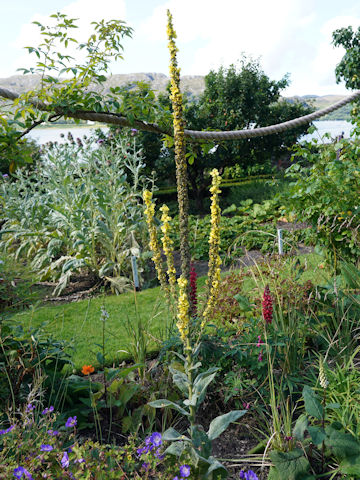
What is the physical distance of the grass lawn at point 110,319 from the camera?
11.7ft

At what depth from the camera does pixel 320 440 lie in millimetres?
1851

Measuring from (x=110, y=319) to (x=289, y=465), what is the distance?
2.79 m

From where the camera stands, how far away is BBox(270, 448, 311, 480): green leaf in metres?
1.89

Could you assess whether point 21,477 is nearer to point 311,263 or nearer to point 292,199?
point 292,199

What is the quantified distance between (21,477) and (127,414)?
1.04 m

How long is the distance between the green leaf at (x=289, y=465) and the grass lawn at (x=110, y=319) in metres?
1.49

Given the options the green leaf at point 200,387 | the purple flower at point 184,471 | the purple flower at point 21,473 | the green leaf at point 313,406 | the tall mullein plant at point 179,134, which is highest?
the tall mullein plant at point 179,134

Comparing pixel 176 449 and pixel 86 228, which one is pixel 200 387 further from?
pixel 86 228

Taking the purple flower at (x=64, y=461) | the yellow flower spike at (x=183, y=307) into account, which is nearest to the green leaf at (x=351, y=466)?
the yellow flower spike at (x=183, y=307)

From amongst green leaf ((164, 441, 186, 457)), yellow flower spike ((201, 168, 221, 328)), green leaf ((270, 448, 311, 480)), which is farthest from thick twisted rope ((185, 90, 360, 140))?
green leaf ((270, 448, 311, 480))

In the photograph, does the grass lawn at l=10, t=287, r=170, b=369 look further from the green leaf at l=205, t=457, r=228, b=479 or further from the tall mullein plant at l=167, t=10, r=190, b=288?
the tall mullein plant at l=167, t=10, r=190, b=288

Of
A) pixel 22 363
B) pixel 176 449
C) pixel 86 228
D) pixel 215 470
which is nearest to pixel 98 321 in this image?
pixel 86 228

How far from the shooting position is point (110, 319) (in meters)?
4.43

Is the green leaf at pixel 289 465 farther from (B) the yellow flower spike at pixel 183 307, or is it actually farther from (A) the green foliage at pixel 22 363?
(A) the green foliage at pixel 22 363
